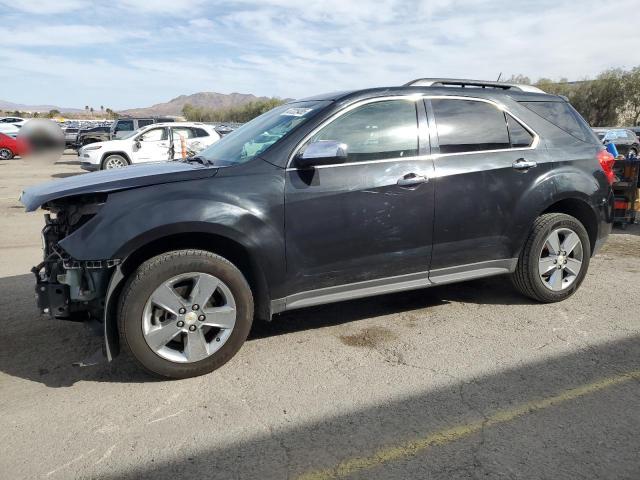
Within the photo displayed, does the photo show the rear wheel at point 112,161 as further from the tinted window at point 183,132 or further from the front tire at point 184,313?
the front tire at point 184,313

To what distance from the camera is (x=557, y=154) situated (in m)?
4.58

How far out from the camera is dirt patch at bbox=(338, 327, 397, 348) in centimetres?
393

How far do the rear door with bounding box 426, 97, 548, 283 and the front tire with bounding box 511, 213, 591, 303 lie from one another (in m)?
0.22

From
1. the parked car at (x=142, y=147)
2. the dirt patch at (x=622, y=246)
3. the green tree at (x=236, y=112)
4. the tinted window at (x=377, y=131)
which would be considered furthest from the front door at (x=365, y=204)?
the green tree at (x=236, y=112)

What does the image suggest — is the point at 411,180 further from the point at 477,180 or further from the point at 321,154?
the point at 321,154

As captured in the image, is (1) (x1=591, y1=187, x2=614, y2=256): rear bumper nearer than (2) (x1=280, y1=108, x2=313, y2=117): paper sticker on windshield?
No

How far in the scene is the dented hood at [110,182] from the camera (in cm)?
325

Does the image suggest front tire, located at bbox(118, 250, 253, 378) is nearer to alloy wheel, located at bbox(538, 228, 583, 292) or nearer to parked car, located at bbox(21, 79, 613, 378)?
parked car, located at bbox(21, 79, 613, 378)

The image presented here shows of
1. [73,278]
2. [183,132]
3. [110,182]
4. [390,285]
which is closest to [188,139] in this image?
[183,132]

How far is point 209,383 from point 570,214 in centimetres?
364

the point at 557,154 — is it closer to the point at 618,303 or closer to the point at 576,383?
the point at 618,303

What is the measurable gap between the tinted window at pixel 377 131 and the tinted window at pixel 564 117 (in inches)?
51.6

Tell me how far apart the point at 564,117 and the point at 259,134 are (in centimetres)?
288

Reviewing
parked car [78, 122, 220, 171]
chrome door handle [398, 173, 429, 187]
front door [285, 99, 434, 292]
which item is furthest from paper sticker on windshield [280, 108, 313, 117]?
parked car [78, 122, 220, 171]
